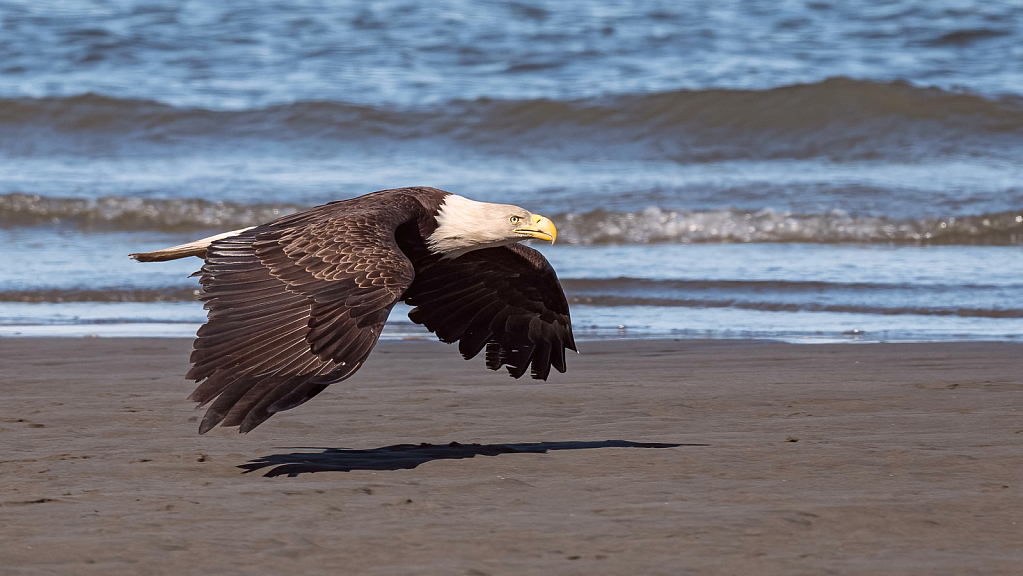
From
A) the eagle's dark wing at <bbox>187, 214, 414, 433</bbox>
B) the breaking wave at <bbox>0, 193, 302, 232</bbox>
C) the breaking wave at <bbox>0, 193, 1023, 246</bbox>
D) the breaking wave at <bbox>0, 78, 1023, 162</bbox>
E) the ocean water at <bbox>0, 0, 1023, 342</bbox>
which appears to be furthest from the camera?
the breaking wave at <bbox>0, 78, 1023, 162</bbox>

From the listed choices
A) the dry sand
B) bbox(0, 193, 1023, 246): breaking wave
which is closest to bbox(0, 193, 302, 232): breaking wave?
bbox(0, 193, 1023, 246): breaking wave

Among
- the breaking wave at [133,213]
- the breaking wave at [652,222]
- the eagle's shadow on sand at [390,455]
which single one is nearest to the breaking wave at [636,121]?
the breaking wave at [652,222]

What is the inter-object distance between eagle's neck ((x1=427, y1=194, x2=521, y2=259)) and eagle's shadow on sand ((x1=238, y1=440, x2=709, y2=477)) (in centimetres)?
85

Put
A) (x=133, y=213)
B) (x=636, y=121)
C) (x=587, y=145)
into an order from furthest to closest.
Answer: (x=636, y=121) → (x=587, y=145) → (x=133, y=213)

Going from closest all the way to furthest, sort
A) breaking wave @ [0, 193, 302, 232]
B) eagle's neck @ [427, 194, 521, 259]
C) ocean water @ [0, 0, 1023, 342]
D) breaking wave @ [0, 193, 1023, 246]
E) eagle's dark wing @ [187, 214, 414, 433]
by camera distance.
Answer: eagle's dark wing @ [187, 214, 414, 433]
eagle's neck @ [427, 194, 521, 259]
ocean water @ [0, 0, 1023, 342]
breaking wave @ [0, 193, 1023, 246]
breaking wave @ [0, 193, 302, 232]

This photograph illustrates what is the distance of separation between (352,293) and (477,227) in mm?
1042

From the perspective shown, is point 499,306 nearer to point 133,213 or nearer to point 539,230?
point 539,230

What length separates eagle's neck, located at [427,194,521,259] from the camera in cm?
495

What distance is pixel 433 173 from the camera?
48.8 feet

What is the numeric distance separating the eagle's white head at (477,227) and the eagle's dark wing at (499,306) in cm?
16

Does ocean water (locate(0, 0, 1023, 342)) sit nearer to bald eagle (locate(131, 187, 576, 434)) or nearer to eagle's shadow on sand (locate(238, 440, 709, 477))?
bald eagle (locate(131, 187, 576, 434))

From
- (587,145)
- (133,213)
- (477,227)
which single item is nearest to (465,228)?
(477,227)

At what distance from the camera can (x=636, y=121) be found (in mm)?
17188

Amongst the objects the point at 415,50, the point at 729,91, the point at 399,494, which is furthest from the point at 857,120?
the point at 399,494
